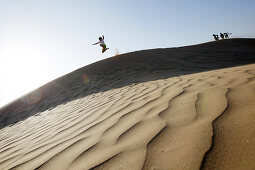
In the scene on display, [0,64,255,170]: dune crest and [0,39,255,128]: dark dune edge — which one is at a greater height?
[0,64,255,170]: dune crest

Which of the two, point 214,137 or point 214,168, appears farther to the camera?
point 214,137

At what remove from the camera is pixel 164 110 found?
1.84 metres

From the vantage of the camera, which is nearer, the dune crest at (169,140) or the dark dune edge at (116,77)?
the dune crest at (169,140)

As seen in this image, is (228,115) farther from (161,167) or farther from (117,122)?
(117,122)

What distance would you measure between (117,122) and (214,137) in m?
1.02

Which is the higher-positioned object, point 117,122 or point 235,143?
point 235,143

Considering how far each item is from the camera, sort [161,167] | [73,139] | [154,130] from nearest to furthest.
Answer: [161,167], [154,130], [73,139]

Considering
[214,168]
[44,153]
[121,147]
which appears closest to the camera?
[214,168]

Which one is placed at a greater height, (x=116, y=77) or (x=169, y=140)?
(x=169, y=140)

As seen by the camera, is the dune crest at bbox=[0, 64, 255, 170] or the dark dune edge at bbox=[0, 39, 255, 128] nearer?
the dune crest at bbox=[0, 64, 255, 170]

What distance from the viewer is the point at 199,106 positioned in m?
1.69

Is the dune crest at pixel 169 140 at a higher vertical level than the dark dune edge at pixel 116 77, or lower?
higher

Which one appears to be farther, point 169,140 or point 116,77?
point 116,77

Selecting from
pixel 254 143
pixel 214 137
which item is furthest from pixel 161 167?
pixel 254 143
